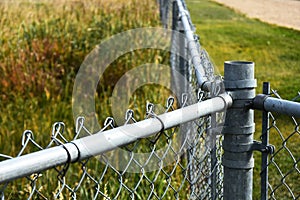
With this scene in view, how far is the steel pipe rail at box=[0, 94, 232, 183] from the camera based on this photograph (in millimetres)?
1128

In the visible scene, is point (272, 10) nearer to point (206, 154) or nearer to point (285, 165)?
point (285, 165)

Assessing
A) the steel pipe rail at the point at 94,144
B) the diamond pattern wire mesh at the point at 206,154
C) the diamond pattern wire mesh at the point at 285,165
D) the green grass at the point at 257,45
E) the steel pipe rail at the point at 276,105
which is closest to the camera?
the steel pipe rail at the point at 94,144

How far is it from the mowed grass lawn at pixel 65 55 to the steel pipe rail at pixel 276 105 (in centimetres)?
161

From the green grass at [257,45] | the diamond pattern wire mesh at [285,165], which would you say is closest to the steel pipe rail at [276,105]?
the diamond pattern wire mesh at [285,165]

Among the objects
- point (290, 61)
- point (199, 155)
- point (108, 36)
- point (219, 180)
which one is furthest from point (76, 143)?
point (290, 61)

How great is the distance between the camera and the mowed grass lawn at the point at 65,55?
433cm

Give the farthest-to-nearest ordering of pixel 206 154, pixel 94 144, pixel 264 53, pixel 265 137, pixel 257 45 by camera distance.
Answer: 1. pixel 257 45
2. pixel 264 53
3. pixel 206 154
4. pixel 265 137
5. pixel 94 144

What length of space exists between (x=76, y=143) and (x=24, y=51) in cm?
462

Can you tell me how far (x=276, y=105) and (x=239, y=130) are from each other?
17 cm

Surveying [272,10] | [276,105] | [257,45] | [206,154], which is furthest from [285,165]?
[272,10]

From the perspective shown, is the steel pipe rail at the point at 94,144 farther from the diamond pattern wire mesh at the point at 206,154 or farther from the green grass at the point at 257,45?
the green grass at the point at 257,45

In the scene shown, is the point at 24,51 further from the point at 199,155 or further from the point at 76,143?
the point at 76,143

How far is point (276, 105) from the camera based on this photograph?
5.61 feet

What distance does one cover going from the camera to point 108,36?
6.22 meters
